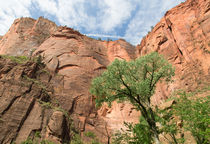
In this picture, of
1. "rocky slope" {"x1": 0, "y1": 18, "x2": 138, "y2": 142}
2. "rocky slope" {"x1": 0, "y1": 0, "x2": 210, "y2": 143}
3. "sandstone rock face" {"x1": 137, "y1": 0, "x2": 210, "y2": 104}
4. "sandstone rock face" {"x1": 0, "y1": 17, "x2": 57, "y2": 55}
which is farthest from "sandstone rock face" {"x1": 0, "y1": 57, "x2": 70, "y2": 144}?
"sandstone rock face" {"x1": 137, "y1": 0, "x2": 210, "y2": 104}

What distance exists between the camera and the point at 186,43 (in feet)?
96.6

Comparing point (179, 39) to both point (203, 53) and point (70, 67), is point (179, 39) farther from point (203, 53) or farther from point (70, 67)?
point (70, 67)

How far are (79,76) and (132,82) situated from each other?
19.7m

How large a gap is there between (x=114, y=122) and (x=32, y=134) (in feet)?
48.9

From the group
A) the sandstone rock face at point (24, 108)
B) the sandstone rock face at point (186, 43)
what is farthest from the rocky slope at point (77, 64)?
the sandstone rock face at point (186, 43)

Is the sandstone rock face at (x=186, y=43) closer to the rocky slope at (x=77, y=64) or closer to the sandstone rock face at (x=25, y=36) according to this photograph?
the rocky slope at (x=77, y=64)

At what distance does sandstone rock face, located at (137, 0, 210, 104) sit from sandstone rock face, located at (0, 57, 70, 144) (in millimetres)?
19033

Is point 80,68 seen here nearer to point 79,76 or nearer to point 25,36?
point 79,76

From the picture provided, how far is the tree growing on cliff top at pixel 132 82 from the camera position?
13.3 m

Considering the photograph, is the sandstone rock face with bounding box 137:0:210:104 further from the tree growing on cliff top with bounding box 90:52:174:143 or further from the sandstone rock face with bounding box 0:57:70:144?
the sandstone rock face with bounding box 0:57:70:144

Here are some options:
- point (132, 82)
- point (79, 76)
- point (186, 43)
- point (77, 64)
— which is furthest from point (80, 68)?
point (186, 43)

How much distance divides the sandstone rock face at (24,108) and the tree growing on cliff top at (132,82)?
9091 mm

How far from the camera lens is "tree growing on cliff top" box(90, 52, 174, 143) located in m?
13.3

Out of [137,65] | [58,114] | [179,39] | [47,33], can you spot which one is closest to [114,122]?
[58,114]
